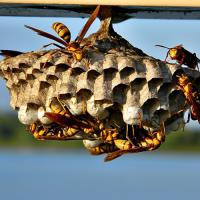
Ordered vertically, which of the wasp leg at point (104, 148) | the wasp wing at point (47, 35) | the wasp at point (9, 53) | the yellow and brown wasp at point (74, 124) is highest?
the wasp wing at point (47, 35)

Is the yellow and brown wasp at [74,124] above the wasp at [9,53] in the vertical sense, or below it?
below

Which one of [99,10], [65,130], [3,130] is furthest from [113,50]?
[3,130]

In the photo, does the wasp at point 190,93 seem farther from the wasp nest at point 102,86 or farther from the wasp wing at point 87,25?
the wasp wing at point 87,25

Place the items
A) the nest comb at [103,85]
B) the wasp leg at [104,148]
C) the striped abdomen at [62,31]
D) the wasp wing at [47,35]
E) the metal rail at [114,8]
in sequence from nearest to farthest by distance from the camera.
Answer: the metal rail at [114,8]
the nest comb at [103,85]
the wasp wing at [47,35]
the striped abdomen at [62,31]
the wasp leg at [104,148]

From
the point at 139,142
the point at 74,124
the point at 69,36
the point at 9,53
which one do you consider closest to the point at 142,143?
the point at 139,142

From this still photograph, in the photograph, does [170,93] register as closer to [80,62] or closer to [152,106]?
[152,106]

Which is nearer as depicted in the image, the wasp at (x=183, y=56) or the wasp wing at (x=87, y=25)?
the wasp wing at (x=87, y=25)

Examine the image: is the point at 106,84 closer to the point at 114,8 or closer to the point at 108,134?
the point at 108,134

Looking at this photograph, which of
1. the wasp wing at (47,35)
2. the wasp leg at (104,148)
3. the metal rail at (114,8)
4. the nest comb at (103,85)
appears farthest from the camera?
the wasp leg at (104,148)

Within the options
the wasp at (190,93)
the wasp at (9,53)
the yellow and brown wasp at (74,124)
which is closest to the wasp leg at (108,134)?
the yellow and brown wasp at (74,124)
